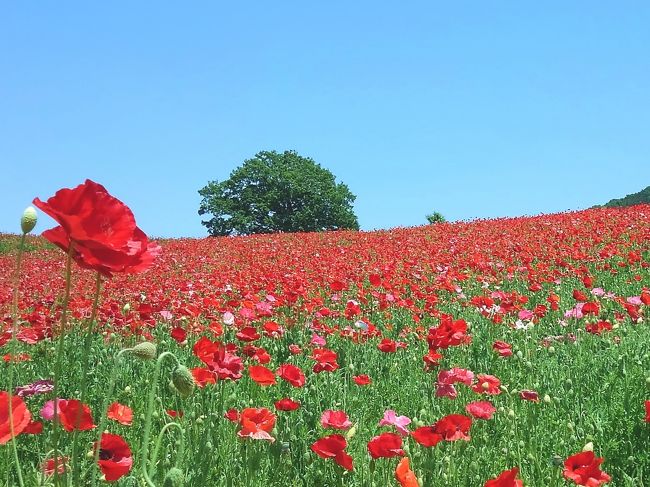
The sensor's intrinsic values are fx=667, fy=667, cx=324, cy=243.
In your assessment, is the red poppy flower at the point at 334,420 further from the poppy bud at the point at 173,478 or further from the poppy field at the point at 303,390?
the poppy bud at the point at 173,478

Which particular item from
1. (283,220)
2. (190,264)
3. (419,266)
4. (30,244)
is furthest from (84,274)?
(283,220)

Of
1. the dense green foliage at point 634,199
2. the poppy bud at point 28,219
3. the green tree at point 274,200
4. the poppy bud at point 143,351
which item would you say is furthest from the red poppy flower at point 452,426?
the dense green foliage at point 634,199

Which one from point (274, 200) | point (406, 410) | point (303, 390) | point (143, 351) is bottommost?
point (406, 410)

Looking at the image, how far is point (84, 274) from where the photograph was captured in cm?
1159

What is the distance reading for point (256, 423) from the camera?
2283 millimetres

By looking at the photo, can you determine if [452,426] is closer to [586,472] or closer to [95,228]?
[586,472]

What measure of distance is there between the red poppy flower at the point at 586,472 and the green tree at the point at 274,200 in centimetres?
3752

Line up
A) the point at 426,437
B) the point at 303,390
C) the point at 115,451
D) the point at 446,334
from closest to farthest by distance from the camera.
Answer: the point at 115,451 < the point at 426,437 < the point at 446,334 < the point at 303,390

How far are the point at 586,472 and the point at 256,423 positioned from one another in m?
1.05

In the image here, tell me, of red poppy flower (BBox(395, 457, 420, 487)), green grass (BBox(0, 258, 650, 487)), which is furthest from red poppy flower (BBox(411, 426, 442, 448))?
red poppy flower (BBox(395, 457, 420, 487))

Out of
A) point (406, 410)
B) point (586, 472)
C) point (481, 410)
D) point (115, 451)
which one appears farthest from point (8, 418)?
point (406, 410)

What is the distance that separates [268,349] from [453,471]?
9.67 ft

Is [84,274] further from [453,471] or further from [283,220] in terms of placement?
[283,220]

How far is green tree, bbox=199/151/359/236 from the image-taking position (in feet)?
131
